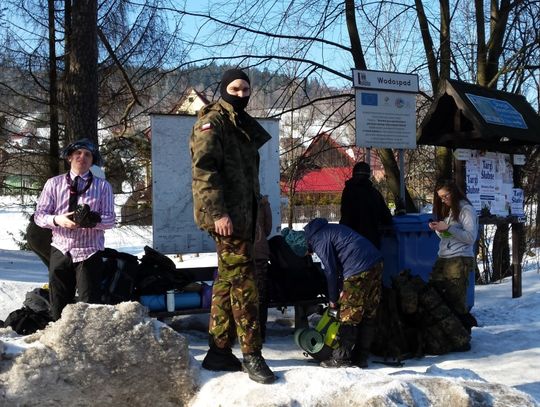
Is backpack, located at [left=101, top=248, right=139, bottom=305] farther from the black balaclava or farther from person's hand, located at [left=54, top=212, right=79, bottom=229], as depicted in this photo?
the black balaclava

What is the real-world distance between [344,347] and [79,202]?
7.41 feet

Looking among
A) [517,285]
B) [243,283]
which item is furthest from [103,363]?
[517,285]

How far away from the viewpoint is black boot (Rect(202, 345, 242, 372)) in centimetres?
373

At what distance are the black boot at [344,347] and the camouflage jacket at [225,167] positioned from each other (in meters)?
1.57

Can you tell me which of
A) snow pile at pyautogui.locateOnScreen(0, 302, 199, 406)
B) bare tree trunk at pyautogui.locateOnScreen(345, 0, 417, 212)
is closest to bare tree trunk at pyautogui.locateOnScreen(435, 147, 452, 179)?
bare tree trunk at pyautogui.locateOnScreen(345, 0, 417, 212)

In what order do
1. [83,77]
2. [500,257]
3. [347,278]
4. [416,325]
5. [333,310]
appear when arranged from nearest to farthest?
[347,278] < [333,310] < [416,325] < [83,77] < [500,257]

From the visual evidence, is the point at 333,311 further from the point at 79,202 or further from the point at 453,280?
the point at 79,202

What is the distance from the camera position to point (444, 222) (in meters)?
6.00

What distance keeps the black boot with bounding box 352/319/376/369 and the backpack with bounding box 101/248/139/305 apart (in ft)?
6.24

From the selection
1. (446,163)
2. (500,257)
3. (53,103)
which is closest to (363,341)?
(446,163)

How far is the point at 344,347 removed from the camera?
4.91m

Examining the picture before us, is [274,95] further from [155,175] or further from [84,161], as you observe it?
[84,161]

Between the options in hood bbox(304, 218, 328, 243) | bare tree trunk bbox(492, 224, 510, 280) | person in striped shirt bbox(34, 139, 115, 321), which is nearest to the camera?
person in striped shirt bbox(34, 139, 115, 321)

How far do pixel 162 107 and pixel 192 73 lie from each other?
1.21 m
